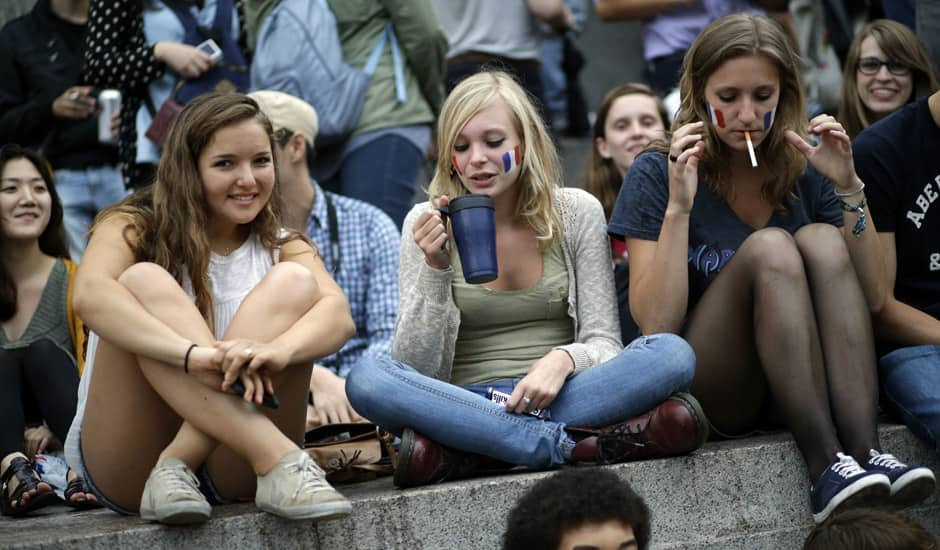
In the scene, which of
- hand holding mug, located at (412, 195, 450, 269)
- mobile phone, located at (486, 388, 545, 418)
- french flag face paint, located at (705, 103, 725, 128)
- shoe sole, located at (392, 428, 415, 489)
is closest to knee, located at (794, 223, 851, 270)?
Answer: french flag face paint, located at (705, 103, 725, 128)

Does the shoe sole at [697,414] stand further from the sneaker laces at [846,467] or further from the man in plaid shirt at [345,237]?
the man in plaid shirt at [345,237]

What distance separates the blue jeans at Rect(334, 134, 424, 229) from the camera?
19.3 feet

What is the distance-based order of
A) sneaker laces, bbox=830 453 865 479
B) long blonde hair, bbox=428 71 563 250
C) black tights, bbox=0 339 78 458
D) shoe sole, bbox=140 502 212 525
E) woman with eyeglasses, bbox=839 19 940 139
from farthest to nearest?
woman with eyeglasses, bbox=839 19 940 139
black tights, bbox=0 339 78 458
long blonde hair, bbox=428 71 563 250
sneaker laces, bbox=830 453 865 479
shoe sole, bbox=140 502 212 525

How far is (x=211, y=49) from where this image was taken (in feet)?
19.3

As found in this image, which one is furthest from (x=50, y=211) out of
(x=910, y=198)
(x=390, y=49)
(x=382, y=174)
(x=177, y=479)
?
(x=910, y=198)

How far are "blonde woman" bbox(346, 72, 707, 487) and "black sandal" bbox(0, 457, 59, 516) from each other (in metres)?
1.08

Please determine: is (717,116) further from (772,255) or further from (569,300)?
(569,300)

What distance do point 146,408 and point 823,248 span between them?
1896 millimetres

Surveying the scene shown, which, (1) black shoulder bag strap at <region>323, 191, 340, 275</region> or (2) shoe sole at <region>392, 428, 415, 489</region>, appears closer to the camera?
(2) shoe sole at <region>392, 428, 415, 489</region>

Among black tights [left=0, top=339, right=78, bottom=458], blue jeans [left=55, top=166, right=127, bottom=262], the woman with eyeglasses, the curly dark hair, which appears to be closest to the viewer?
the curly dark hair

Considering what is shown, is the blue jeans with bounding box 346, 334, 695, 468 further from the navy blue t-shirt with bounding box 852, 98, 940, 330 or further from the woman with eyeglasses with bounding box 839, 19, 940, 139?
the woman with eyeglasses with bounding box 839, 19, 940, 139

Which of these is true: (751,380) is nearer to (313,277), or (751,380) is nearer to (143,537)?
(313,277)

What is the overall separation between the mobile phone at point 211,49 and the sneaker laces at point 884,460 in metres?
3.40

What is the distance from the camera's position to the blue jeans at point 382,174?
5.89m
